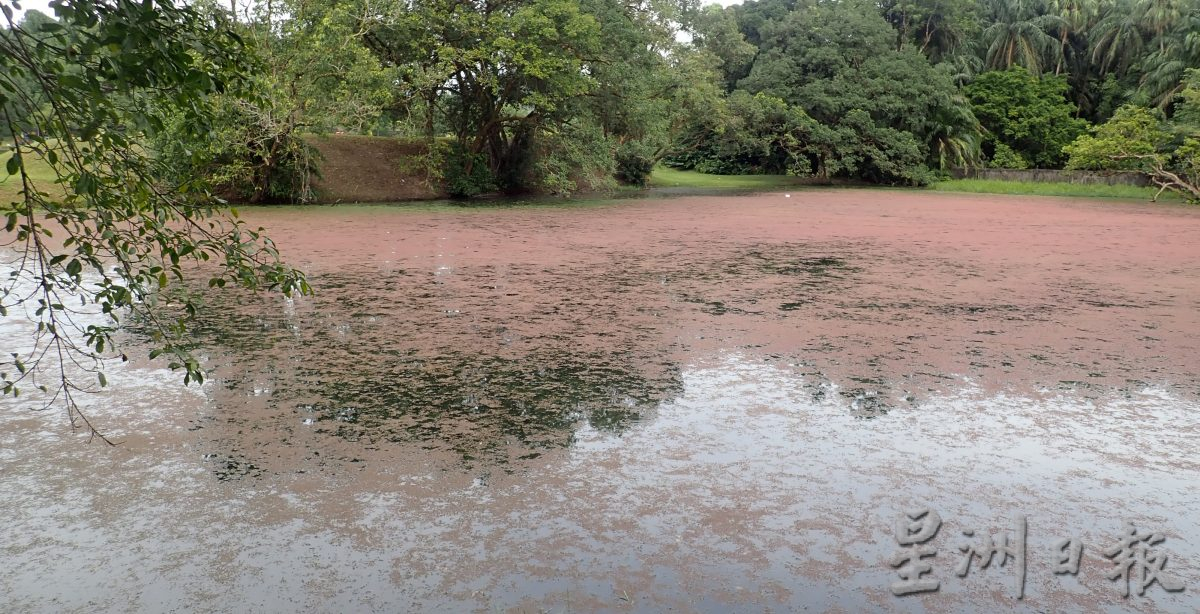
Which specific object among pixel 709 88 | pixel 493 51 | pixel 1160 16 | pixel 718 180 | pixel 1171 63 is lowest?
pixel 718 180

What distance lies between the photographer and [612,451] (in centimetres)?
421

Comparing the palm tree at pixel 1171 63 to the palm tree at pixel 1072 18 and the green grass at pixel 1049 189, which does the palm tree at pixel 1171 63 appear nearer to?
the green grass at pixel 1049 189

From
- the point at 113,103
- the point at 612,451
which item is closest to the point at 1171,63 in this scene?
the point at 612,451

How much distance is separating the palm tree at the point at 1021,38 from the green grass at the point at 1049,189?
732 cm

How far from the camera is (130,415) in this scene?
4.62 metres

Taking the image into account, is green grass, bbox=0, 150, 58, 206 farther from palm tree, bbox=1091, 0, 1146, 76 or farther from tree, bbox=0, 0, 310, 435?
palm tree, bbox=1091, 0, 1146, 76

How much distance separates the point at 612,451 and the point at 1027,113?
94.2 feet

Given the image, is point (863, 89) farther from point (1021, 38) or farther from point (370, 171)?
point (370, 171)

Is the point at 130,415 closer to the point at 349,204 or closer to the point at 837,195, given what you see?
the point at 349,204

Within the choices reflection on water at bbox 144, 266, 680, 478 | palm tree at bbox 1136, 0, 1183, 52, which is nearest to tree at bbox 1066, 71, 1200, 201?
palm tree at bbox 1136, 0, 1183, 52

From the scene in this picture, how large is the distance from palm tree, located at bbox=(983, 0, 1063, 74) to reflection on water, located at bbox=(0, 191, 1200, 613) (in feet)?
88.9

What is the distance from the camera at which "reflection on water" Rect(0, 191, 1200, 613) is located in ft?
9.84

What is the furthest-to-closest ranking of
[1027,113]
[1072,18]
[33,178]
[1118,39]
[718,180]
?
[1072,18]
[718,180]
[1118,39]
[1027,113]
[33,178]

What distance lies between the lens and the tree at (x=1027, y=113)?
1130 inches
